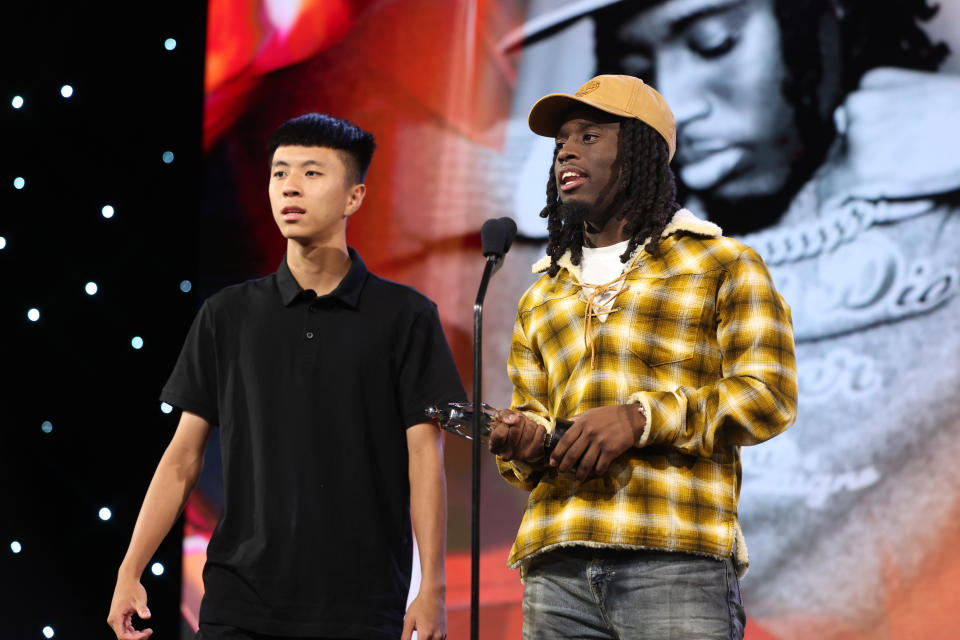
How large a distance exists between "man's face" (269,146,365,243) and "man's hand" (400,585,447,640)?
827 mm

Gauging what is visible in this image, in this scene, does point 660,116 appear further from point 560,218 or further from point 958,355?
point 958,355

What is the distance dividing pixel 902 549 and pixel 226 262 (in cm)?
239

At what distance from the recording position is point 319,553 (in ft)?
6.97

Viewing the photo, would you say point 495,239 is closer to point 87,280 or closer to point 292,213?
point 292,213

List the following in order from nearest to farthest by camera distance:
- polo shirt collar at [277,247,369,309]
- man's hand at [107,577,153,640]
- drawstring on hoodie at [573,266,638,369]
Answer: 1. drawstring on hoodie at [573,266,638,369]
2. man's hand at [107,577,153,640]
3. polo shirt collar at [277,247,369,309]

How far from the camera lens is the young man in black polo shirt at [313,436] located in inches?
83.0

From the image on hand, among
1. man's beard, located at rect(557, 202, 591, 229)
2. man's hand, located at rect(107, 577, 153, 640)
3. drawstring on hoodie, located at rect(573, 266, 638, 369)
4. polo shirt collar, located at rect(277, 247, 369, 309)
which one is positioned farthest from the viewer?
polo shirt collar, located at rect(277, 247, 369, 309)

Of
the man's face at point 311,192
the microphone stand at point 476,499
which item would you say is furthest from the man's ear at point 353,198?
the microphone stand at point 476,499

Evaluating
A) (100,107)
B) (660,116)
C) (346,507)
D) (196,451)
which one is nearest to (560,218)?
(660,116)

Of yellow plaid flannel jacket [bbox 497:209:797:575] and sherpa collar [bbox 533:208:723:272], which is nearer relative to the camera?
yellow plaid flannel jacket [bbox 497:209:797:575]

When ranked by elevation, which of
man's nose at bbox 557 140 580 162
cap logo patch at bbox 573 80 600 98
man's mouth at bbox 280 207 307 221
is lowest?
man's nose at bbox 557 140 580 162

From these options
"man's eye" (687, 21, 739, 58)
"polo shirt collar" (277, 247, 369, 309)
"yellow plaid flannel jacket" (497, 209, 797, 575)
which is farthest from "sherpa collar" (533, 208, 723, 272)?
"man's eye" (687, 21, 739, 58)

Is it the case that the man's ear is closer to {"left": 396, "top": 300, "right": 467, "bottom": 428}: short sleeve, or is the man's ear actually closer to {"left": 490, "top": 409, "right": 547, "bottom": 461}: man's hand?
{"left": 396, "top": 300, "right": 467, "bottom": 428}: short sleeve

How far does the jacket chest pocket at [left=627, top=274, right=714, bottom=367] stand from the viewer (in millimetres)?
1863
